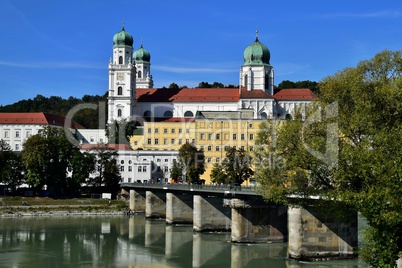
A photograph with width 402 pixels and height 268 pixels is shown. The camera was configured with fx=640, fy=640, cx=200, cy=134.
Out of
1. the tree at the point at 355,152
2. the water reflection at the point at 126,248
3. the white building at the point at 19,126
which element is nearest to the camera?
the tree at the point at 355,152

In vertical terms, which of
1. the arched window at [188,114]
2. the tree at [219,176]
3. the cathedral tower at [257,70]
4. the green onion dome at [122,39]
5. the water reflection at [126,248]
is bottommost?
the water reflection at [126,248]

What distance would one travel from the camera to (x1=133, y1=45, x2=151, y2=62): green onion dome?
163750 mm

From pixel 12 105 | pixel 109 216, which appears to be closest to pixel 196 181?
pixel 109 216

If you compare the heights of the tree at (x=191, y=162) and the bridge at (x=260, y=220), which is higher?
the tree at (x=191, y=162)

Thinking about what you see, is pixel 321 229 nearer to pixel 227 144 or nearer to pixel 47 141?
pixel 47 141

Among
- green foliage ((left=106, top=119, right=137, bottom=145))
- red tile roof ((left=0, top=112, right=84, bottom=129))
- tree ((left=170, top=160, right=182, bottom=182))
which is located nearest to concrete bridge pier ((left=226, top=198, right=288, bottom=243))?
tree ((left=170, top=160, right=182, bottom=182))

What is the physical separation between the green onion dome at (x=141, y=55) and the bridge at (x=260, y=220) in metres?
87.0

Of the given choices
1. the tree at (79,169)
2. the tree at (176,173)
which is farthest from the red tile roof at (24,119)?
the tree at (176,173)

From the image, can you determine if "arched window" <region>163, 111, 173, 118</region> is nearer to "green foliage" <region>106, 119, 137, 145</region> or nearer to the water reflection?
"green foliage" <region>106, 119, 137, 145</region>

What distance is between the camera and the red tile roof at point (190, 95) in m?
134

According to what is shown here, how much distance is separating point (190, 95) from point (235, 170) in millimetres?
57366

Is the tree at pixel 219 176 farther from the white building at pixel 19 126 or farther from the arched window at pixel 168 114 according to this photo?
the white building at pixel 19 126

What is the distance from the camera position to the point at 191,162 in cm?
9706

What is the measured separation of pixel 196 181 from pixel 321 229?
49182 millimetres
